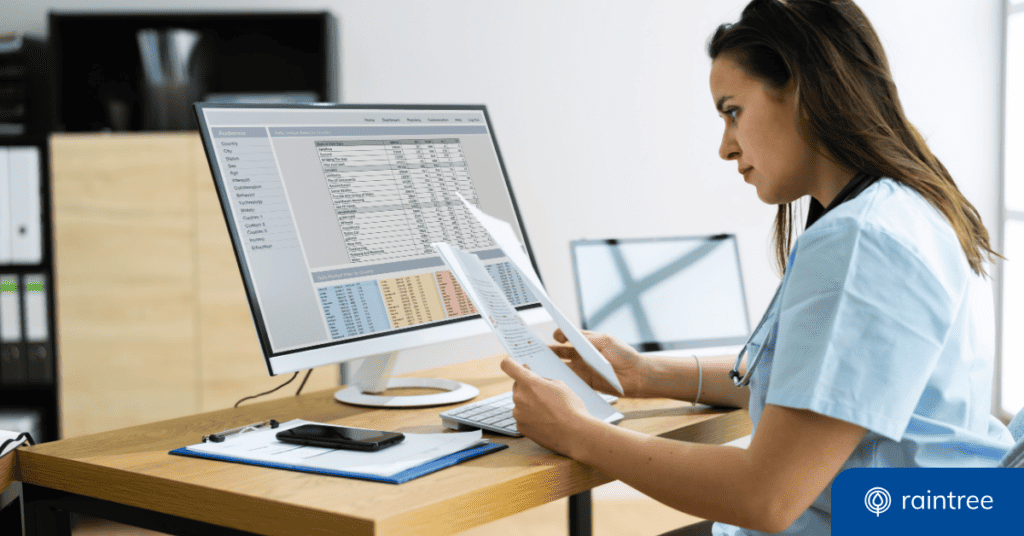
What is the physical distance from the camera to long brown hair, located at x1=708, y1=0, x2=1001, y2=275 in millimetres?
842

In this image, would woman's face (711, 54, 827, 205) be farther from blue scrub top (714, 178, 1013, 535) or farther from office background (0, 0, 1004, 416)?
office background (0, 0, 1004, 416)

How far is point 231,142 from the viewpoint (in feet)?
3.64

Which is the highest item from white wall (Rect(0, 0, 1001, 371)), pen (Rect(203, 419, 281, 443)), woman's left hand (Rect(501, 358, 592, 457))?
white wall (Rect(0, 0, 1001, 371))

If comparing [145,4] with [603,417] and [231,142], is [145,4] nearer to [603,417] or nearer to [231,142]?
[231,142]

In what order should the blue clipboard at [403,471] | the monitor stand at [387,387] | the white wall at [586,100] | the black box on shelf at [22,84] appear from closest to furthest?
the blue clipboard at [403,471]
the monitor stand at [387,387]
the black box on shelf at [22,84]
the white wall at [586,100]

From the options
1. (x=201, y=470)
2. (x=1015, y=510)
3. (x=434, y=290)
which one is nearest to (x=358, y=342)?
(x=434, y=290)

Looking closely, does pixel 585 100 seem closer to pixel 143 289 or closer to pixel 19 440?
pixel 143 289

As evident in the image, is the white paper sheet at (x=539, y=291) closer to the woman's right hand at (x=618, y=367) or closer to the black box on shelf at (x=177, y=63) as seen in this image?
the woman's right hand at (x=618, y=367)

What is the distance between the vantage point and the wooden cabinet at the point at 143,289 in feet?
8.13

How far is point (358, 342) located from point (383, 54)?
6.19 feet

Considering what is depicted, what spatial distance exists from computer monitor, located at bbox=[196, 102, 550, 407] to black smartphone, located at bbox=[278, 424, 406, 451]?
0.11 metres

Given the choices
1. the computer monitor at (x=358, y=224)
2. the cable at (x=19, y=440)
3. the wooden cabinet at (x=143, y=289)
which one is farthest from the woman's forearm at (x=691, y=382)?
the wooden cabinet at (x=143, y=289)

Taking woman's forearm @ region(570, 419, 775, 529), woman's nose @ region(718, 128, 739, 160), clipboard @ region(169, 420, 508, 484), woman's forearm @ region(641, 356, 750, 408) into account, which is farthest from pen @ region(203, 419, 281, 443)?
woman's nose @ region(718, 128, 739, 160)

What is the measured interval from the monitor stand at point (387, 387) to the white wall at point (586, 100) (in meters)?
1.49
